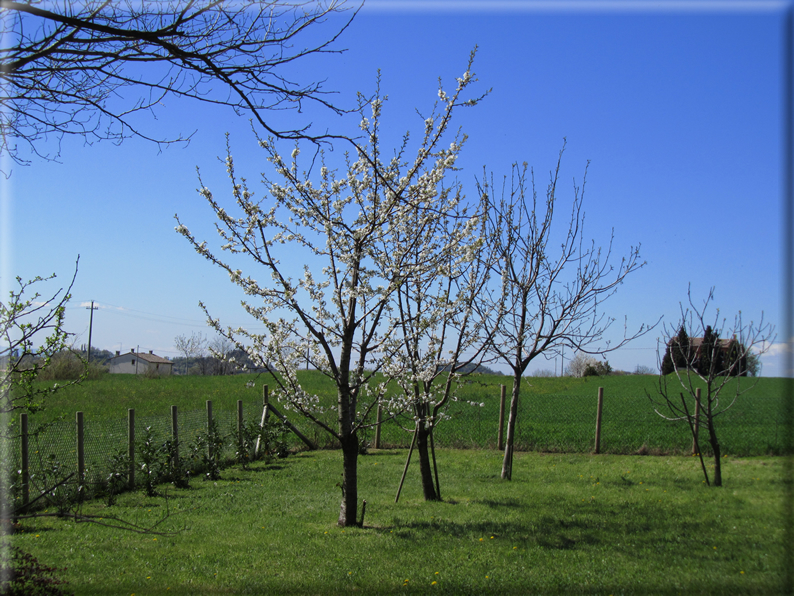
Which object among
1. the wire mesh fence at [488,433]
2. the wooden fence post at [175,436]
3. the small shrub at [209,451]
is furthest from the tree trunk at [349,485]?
the small shrub at [209,451]

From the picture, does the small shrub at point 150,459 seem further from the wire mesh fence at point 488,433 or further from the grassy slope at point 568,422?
the grassy slope at point 568,422

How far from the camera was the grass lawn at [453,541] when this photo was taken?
13.8ft

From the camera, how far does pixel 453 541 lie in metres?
5.36

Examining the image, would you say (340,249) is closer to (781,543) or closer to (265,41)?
(265,41)

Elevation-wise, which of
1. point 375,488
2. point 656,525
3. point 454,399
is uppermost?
point 454,399

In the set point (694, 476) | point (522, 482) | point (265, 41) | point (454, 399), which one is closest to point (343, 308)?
point (454, 399)

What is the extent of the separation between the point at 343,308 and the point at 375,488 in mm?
3851

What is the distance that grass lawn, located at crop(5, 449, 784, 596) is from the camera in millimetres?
4195

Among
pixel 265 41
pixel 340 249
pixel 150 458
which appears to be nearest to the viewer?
pixel 265 41

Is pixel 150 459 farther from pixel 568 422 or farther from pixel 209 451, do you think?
pixel 568 422

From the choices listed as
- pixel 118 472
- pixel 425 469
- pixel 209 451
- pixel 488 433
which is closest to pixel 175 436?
pixel 209 451

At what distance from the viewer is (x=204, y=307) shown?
600cm

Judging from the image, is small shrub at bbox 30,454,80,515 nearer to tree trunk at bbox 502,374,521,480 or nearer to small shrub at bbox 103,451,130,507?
small shrub at bbox 103,451,130,507

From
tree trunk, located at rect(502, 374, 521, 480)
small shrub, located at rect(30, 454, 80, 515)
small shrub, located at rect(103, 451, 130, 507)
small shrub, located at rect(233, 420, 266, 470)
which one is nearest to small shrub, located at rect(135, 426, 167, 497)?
small shrub, located at rect(103, 451, 130, 507)
